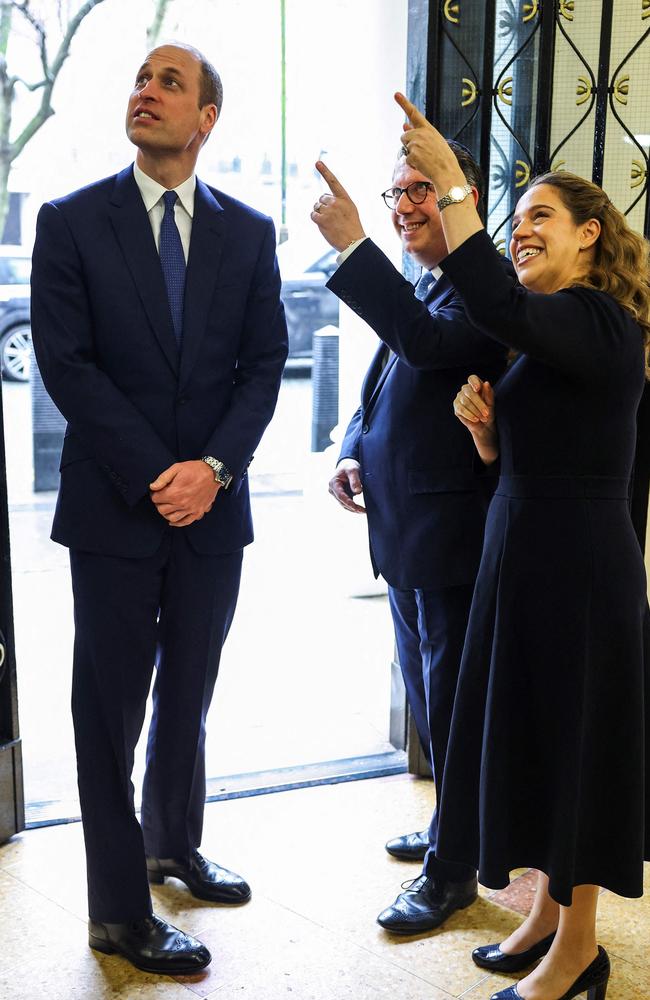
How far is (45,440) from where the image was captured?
6750 millimetres

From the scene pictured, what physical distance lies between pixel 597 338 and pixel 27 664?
112 inches

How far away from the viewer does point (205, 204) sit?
218 cm

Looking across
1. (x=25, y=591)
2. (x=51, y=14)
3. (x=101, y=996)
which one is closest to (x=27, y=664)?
(x=25, y=591)

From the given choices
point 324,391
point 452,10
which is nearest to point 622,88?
point 452,10

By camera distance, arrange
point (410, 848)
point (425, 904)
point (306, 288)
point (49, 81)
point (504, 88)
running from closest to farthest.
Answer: point (425, 904), point (410, 848), point (504, 88), point (49, 81), point (306, 288)

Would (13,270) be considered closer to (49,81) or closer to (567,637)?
(49,81)

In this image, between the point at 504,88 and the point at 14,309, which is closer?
the point at 504,88

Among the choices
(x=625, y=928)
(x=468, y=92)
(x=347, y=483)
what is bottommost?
(x=625, y=928)

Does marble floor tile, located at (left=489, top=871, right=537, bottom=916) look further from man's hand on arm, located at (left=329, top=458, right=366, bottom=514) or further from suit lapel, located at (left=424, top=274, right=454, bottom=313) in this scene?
suit lapel, located at (left=424, top=274, right=454, bottom=313)

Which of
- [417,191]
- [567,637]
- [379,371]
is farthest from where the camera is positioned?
[379,371]

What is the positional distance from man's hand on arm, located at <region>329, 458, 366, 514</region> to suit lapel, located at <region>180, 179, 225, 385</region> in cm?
54

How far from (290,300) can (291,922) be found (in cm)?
682

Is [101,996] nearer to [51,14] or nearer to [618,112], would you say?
[618,112]

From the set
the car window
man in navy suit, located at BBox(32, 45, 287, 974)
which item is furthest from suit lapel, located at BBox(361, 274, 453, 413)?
the car window
